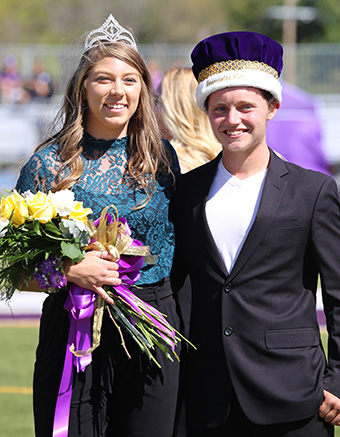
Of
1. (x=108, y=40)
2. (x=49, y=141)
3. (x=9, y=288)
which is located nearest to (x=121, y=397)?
(x=9, y=288)

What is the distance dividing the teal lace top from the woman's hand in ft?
0.70

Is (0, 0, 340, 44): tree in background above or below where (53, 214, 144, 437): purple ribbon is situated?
above

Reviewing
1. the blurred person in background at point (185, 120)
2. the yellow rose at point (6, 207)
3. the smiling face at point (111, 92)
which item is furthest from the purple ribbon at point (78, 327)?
the blurred person in background at point (185, 120)

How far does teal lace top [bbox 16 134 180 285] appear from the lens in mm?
3137

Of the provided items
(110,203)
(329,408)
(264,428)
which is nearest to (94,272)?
(110,203)

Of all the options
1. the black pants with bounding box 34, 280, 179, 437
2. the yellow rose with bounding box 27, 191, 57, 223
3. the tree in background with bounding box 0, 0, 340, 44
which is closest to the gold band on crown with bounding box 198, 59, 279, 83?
the yellow rose with bounding box 27, 191, 57, 223

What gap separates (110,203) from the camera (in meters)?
3.14

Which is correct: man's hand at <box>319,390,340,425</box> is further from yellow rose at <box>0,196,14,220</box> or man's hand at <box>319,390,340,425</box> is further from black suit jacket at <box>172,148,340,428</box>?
yellow rose at <box>0,196,14,220</box>

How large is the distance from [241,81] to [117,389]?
1.31 m

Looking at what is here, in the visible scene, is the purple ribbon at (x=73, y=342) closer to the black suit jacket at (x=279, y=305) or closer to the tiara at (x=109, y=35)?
the black suit jacket at (x=279, y=305)

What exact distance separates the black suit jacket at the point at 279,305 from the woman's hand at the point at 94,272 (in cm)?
38

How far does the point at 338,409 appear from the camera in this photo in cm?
292

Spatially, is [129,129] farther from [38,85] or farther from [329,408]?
[38,85]

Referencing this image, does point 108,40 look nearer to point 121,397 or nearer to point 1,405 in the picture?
point 121,397
